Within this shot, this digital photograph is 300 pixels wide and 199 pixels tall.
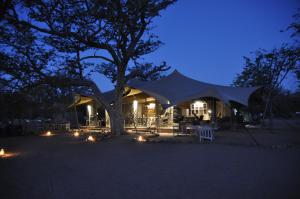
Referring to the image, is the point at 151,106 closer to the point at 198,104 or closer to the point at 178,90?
the point at 178,90

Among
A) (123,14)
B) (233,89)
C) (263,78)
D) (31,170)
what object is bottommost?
(31,170)

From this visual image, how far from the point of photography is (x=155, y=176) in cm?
514

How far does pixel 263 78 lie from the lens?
2331 centimetres

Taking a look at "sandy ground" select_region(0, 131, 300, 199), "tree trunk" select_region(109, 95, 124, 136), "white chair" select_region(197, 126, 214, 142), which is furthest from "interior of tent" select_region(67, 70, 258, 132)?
"sandy ground" select_region(0, 131, 300, 199)

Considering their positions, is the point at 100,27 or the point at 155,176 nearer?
the point at 155,176

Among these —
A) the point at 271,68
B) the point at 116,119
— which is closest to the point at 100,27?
the point at 116,119

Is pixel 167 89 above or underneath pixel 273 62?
underneath

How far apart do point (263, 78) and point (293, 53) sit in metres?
5.34

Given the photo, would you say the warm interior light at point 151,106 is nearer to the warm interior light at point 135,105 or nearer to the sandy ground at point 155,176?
the warm interior light at point 135,105

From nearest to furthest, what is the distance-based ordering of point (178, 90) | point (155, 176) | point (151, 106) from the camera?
point (155, 176) < point (178, 90) < point (151, 106)

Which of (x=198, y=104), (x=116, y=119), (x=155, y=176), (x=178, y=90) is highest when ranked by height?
(x=178, y=90)

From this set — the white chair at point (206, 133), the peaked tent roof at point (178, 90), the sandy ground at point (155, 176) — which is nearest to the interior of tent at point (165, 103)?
the peaked tent roof at point (178, 90)

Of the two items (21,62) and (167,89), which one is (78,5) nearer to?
(21,62)

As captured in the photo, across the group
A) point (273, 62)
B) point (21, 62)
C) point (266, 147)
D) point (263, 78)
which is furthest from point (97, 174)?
point (263, 78)
